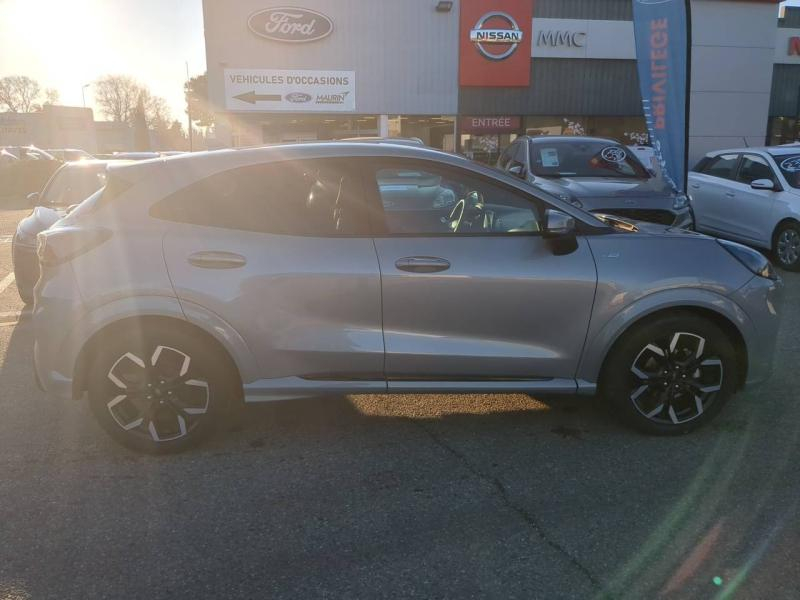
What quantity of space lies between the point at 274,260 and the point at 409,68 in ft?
65.0

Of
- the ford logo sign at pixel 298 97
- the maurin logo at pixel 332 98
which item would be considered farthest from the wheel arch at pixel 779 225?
the ford logo sign at pixel 298 97

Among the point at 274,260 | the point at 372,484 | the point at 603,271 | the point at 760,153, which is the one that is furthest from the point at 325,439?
the point at 760,153

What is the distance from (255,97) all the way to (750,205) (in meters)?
16.1

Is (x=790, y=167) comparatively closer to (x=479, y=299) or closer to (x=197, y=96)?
(x=479, y=299)

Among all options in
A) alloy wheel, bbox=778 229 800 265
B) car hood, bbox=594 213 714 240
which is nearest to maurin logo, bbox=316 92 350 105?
alloy wheel, bbox=778 229 800 265

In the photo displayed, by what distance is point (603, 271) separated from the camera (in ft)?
11.5

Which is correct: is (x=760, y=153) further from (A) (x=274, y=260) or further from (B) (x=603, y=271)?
(A) (x=274, y=260)

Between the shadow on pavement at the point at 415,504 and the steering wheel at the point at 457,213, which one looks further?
the steering wheel at the point at 457,213

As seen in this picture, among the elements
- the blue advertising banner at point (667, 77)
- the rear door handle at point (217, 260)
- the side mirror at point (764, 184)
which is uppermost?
the blue advertising banner at point (667, 77)

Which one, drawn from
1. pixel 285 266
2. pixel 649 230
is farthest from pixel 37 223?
pixel 649 230

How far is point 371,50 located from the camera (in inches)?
835

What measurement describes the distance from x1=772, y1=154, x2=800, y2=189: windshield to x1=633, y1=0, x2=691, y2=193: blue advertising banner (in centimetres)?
181

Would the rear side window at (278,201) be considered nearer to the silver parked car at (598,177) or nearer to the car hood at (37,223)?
the silver parked car at (598,177)

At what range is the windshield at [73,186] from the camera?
6812 mm
